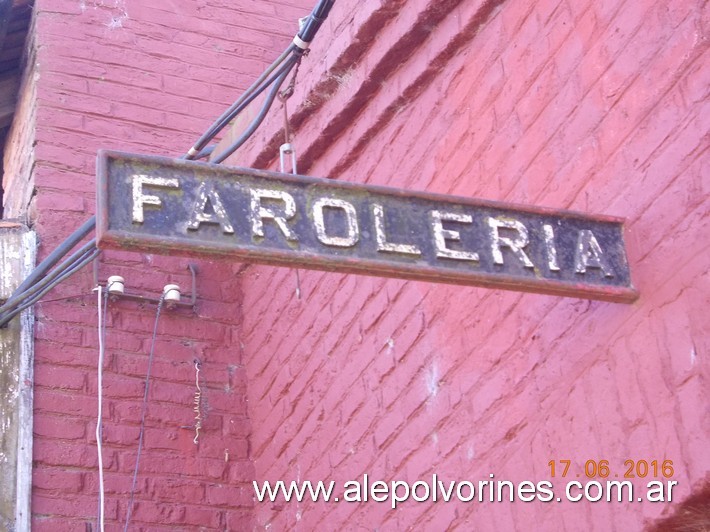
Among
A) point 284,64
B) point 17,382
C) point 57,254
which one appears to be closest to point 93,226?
point 57,254

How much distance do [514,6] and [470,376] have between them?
3.98 ft

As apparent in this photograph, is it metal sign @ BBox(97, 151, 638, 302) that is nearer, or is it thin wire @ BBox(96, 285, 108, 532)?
metal sign @ BBox(97, 151, 638, 302)

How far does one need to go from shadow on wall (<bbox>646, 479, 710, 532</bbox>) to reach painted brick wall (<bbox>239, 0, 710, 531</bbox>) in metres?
0.03

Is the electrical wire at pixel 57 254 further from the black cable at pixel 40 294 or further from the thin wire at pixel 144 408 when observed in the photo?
the thin wire at pixel 144 408

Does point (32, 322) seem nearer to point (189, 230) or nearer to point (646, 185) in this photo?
point (189, 230)

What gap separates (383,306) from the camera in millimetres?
4145

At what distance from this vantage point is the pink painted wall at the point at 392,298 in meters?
2.97

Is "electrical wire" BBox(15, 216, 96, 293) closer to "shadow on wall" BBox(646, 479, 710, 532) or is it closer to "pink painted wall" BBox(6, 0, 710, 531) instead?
"pink painted wall" BBox(6, 0, 710, 531)

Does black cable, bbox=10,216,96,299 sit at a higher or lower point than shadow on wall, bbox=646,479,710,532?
higher

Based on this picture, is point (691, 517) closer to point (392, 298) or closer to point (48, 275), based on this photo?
point (392, 298)

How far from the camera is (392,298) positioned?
4109mm

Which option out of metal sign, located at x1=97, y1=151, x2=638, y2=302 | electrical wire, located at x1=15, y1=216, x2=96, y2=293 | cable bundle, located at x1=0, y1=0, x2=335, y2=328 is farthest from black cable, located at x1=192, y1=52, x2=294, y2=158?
metal sign, located at x1=97, y1=151, x2=638, y2=302

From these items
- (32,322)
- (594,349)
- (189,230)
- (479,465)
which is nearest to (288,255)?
(189,230)

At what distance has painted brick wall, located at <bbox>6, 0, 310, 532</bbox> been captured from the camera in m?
4.41
